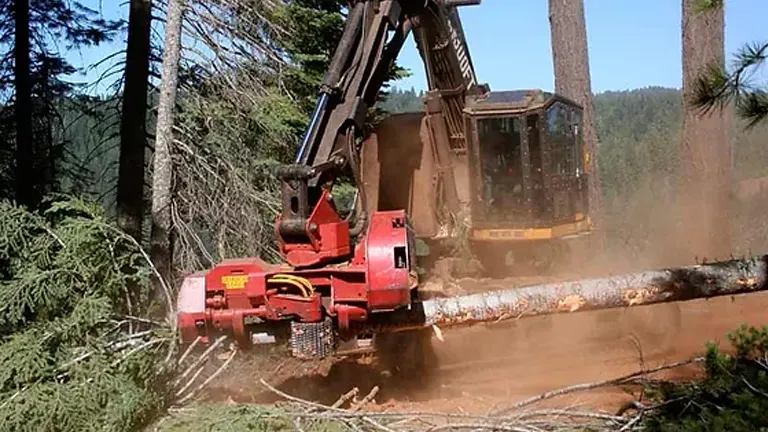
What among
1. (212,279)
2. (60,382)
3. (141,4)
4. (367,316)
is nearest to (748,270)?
(367,316)

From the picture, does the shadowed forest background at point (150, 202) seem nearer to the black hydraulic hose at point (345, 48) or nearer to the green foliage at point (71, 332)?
the green foliage at point (71, 332)

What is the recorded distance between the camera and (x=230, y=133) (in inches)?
445

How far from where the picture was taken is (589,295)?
22.8 ft

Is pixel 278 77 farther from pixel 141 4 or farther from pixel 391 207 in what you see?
pixel 391 207

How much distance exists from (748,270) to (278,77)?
6.78 m

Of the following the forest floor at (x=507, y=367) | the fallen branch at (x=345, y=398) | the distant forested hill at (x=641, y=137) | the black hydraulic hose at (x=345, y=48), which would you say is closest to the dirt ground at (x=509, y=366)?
the forest floor at (x=507, y=367)

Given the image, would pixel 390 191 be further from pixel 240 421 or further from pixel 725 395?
pixel 725 395

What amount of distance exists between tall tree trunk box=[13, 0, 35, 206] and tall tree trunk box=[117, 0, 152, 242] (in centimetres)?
173

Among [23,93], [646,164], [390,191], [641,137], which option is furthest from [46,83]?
[641,137]

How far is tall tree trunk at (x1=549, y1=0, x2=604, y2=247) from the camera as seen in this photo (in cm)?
1300

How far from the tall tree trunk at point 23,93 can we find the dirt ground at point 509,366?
6629 mm

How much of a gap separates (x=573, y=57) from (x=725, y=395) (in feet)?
29.0

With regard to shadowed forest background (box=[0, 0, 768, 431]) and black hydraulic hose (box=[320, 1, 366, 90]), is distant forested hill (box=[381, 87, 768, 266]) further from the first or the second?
black hydraulic hose (box=[320, 1, 366, 90])

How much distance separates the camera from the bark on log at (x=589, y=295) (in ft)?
22.0
